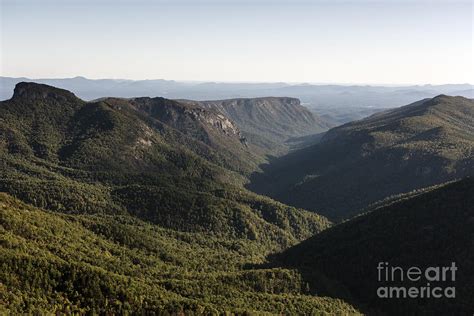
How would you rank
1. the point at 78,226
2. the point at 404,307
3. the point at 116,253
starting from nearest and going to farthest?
1. the point at 404,307
2. the point at 116,253
3. the point at 78,226

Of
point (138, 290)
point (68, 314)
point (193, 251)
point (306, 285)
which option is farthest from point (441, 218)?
point (68, 314)

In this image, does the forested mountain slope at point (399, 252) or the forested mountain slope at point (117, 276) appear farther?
the forested mountain slope at point (399, 252)

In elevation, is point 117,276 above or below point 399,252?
above

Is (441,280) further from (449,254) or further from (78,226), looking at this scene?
(78,226)

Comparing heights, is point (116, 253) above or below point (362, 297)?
above

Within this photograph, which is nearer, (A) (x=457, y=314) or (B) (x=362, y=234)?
(A) (x=457, y=314)

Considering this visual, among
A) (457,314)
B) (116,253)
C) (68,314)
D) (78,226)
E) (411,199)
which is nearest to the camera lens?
(68,314)

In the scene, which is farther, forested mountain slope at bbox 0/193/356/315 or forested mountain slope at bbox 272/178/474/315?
forested mountain slope at bbox 272/178/474/315

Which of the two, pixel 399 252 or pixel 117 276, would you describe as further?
pixel 399 252

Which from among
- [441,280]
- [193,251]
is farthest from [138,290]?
[441,280]

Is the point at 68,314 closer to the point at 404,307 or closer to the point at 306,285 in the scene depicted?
the point at 306,285
